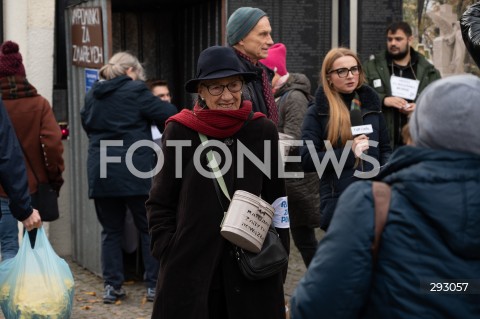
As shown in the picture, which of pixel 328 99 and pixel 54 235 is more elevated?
pixel 328 99

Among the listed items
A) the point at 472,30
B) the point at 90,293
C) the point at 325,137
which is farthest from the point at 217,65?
the point at 90,293

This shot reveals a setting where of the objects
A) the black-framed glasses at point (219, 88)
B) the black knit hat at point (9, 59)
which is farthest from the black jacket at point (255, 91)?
the black knit hat at point (9, 59)

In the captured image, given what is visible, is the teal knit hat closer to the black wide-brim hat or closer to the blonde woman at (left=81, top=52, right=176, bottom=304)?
the black wide-brim hat

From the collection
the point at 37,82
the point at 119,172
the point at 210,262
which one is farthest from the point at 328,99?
the point at 37,82

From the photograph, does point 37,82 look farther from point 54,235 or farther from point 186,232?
point 186,232

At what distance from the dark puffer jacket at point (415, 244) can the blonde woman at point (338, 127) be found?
12.0 feet

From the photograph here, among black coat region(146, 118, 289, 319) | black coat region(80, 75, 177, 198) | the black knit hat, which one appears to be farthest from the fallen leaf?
black coat region(146, 118, 289, 319)

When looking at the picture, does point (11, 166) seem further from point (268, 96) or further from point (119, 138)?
point (119, 138)

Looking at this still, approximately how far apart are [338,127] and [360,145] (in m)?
0.29

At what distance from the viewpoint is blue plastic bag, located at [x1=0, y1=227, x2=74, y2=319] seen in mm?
6418

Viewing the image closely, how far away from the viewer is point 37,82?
9.16m

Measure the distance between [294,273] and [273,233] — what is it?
4.29 metres

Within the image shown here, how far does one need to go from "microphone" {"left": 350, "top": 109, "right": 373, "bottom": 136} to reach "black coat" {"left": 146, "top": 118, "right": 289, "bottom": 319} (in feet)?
6.17

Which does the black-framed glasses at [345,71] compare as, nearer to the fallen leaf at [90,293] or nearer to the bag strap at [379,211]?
the fallen leaf at [90,293]
